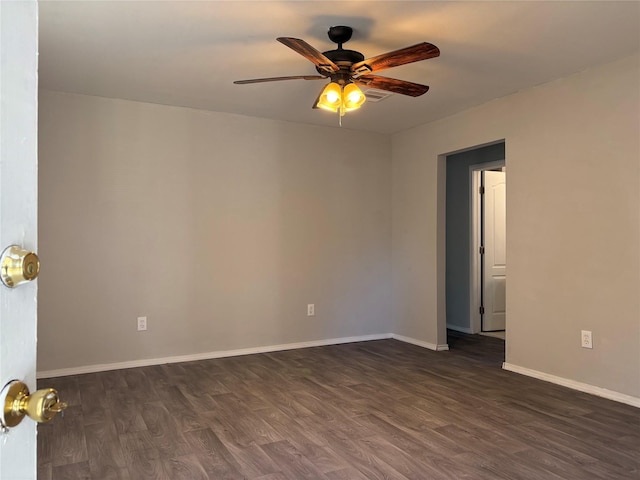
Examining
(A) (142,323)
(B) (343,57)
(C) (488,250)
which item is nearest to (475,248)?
(C) (488,250)

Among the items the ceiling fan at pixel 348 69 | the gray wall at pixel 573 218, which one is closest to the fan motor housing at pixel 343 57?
the ceiling fan at pixel 348 69

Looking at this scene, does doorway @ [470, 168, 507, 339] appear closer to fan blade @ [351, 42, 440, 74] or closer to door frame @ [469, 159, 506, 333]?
door frame @ [469, 159, 506, 333]

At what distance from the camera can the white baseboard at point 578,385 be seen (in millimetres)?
3148

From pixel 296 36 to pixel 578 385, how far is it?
10.2 feet

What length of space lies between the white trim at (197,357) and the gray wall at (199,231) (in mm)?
44

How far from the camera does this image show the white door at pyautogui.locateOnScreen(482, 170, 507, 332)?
5.77m

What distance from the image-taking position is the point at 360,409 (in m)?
3.11

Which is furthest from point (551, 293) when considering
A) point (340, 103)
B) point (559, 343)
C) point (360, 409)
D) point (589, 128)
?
point (340, 103)

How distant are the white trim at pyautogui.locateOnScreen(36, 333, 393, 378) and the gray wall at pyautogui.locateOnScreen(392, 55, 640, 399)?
68.1 inches

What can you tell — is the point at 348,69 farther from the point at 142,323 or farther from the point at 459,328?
the point at 459,328

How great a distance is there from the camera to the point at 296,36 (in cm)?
288

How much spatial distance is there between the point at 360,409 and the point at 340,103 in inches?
77.0

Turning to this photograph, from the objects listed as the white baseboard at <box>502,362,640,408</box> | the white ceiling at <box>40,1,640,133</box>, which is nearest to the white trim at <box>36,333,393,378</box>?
the white baseboard at <box>502,362,640,408</box>

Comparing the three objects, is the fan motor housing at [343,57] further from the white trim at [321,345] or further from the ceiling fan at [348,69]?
the white trim at [321,345]
